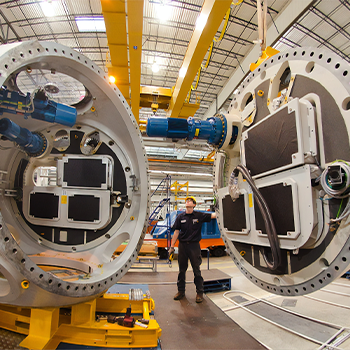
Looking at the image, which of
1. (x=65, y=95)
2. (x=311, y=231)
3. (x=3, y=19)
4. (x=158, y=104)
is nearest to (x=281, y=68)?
(x=311, y=231)

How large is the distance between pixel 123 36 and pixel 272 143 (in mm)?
3932

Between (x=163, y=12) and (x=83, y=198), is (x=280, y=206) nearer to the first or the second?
(x=83, y=198)

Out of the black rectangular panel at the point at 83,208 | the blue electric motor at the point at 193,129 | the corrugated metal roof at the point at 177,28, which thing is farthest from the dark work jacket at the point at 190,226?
the corrugated metal roof at the point at 177,28

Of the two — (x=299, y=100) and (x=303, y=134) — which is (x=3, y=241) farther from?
(x=299, y=100)

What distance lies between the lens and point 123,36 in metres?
4.21

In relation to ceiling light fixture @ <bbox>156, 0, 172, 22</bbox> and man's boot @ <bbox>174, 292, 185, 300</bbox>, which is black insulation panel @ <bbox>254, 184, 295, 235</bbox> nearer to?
man's boot @ <bbox>174, 292, 185, 300</bbox>

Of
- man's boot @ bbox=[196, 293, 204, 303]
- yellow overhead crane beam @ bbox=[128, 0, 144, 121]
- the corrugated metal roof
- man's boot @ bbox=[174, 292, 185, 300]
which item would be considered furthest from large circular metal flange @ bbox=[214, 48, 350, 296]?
the corrugated metal roof

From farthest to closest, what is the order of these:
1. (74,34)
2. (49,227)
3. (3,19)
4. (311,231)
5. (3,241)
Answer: (74,34)
(3,19)
(49,227)
(311,231)
(3,241)

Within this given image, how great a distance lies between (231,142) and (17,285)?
215cm

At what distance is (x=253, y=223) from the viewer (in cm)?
188

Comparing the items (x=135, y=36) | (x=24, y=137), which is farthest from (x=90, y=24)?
(x=24, y=137)

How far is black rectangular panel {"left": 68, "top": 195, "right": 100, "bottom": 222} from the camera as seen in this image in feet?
8.53

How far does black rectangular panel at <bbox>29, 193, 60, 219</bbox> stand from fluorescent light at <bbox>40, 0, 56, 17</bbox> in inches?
224

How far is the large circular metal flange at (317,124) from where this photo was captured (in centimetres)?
129
